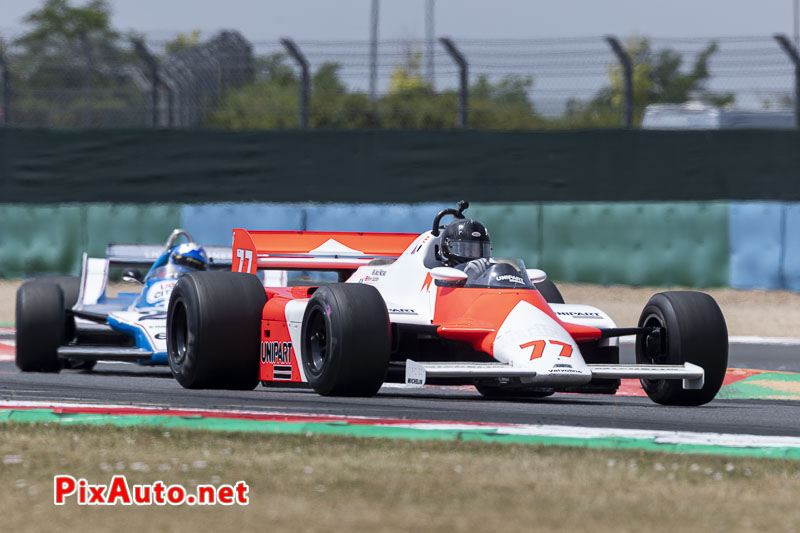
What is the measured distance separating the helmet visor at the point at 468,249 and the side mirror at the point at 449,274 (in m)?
0.36

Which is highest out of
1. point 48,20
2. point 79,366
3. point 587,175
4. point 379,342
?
point 48,20

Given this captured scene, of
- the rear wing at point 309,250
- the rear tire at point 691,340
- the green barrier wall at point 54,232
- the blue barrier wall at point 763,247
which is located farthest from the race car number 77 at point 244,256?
the blue barrier wall at point 763,247

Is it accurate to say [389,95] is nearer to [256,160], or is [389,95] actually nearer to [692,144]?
[256,160]

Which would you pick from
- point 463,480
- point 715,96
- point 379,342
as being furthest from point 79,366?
point 715,96

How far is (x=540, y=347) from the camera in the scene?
7.99 metres

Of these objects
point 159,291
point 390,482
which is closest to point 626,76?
point 159,291

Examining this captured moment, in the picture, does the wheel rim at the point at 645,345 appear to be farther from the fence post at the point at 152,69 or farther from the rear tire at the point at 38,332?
the fence post at the point at 152,69

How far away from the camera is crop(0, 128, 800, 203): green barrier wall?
20094 mm

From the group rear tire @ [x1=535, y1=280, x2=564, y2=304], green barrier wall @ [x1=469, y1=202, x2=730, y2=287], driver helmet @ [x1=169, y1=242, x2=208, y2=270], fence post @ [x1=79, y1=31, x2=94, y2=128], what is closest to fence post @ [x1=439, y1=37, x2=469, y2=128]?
green barrier wall @ [x1=469, y1=202, x2=730, y2=287]

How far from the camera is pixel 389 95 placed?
20062 millimetres

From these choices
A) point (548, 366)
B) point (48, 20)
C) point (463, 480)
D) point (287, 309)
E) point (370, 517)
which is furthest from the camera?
point (48, 20)

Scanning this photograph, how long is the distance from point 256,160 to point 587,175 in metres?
4.97

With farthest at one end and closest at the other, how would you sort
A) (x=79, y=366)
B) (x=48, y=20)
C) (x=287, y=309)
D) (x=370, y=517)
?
1. (x=48, y=20)
2. (x=79, y=366)
3. (x=287, y=309)
4. (x=370, y=517)

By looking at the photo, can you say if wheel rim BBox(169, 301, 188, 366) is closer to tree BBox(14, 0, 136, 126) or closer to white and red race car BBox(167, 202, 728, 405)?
white and red race car BBox(167, 202, 728, 405)
